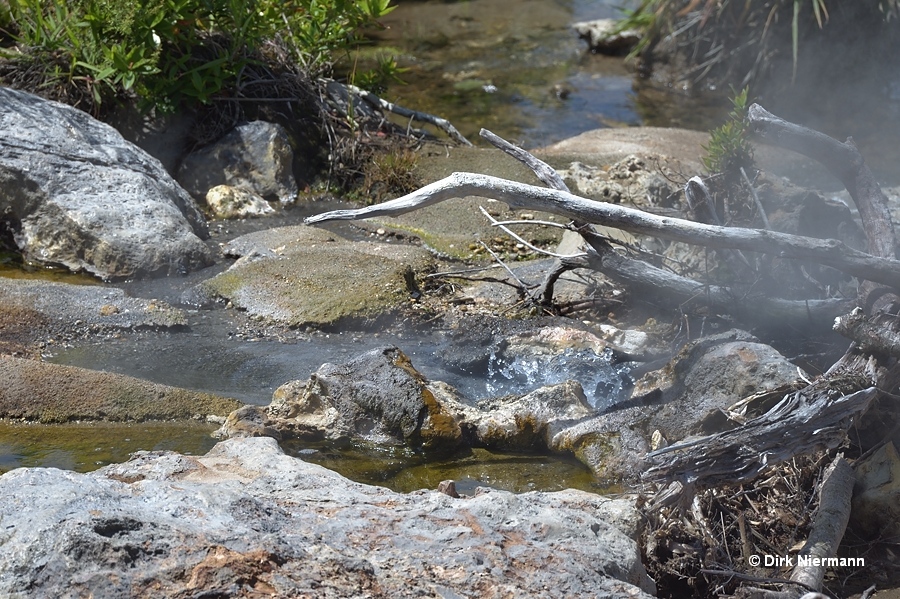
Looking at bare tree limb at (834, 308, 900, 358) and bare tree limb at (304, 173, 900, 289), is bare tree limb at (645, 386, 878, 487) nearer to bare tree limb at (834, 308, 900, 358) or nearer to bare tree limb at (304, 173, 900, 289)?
bare tree limb at (834, 308, 900, 358)

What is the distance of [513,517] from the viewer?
2.84 meters

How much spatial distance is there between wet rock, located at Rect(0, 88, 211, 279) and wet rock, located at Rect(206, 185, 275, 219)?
0.53 meters

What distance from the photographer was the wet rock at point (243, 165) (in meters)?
7.68

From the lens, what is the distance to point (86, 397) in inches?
167

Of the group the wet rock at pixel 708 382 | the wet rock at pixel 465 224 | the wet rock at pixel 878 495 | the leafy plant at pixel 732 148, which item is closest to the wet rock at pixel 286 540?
the wet rock at pixel 878 495

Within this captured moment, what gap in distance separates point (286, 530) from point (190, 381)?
7.83 ft

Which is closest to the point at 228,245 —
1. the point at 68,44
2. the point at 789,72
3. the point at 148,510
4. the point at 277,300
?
the point at 277,300

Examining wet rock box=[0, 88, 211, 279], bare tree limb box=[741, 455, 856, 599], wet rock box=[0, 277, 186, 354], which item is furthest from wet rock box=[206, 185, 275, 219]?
bare tree limb box=[741, 455, 856, 599]

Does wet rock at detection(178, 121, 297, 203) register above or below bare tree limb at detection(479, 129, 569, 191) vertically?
below

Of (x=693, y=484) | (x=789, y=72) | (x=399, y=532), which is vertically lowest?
(x=789, y=72)

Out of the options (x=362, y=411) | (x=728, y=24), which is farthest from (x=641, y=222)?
(x=728, y=24)

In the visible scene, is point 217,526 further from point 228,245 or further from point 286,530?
point 228,245

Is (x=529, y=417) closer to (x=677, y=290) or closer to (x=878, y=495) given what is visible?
(x=677, y=290)

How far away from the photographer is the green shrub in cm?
703
